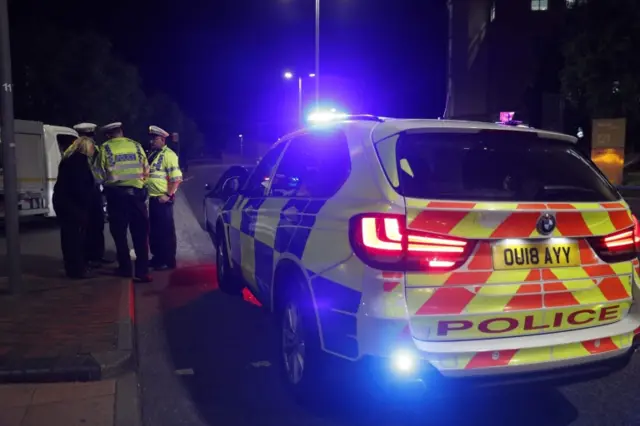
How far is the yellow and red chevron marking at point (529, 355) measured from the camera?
117 inches

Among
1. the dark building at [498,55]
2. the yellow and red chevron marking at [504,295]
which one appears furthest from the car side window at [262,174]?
the dark building at [498,55]

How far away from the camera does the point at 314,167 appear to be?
4215mm

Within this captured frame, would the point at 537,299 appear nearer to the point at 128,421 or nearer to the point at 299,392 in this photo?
the point at 299,392

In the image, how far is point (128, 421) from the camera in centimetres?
368

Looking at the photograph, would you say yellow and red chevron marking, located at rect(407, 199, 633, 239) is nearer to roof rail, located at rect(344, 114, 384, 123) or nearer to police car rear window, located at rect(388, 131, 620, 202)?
police car rear window, located at rect(388, 131, 620, 202)

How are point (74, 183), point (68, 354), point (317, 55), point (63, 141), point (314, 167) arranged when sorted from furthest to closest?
1. point (317, 55)
2. point (63, 141)
3. point (74, 183)
4. point (68, 354)
5. point (314, 167)

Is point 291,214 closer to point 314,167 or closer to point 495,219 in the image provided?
point 314,167

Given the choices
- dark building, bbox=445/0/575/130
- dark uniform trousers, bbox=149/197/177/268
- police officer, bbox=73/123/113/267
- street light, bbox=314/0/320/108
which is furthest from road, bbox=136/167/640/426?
dark building, bbox=445/0/575/130

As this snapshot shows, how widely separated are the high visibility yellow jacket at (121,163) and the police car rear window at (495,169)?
Result: 4.28 m

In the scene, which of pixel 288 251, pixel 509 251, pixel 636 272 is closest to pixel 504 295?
pixel 509 251

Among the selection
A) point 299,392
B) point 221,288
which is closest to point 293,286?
point 299,392

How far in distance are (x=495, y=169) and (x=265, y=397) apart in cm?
209

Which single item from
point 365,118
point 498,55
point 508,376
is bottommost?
point 508,376

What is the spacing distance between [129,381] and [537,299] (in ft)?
9.19
